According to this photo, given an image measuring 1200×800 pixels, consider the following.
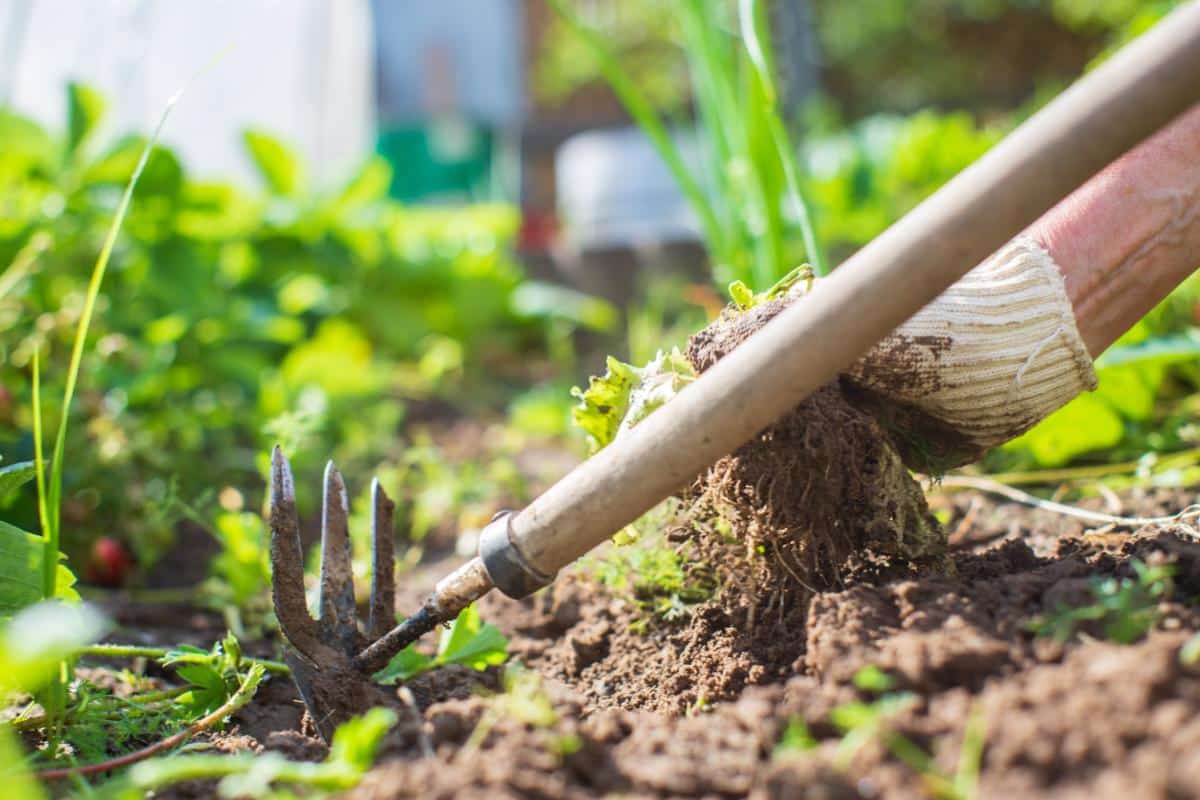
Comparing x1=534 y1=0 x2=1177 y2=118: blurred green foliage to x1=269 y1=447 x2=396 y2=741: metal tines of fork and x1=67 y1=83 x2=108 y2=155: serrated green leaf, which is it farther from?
x1=269 y1=447 x2=396 y2=741: metal tines of fork

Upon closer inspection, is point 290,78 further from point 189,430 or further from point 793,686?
point 793,686

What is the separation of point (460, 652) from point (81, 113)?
6.27 ft

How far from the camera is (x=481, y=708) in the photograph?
0.97m

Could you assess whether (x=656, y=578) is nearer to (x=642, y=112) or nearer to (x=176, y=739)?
(x=176, y=739)

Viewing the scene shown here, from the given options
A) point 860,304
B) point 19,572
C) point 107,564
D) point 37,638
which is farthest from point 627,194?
point 37,638

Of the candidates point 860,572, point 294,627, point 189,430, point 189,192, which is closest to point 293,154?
point 189,192

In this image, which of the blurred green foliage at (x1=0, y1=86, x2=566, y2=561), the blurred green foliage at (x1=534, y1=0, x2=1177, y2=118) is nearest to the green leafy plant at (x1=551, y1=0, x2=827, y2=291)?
the blurred green foliage at (x1=0, y1=86, x2=566, y2=561)

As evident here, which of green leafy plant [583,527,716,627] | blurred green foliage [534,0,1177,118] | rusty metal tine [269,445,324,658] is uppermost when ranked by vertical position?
blurred green foliage [534,0,1177,118]

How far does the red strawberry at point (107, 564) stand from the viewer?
6.76ft

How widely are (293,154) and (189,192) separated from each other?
0.84 meters

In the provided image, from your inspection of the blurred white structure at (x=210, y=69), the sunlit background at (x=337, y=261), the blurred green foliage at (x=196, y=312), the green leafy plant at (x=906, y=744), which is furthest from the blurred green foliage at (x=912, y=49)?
the green leafy plant at (x=906, y=744)

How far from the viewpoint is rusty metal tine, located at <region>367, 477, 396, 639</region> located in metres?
1.27

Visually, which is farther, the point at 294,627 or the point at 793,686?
the point at 294,627

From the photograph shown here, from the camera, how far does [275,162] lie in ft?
11.1
